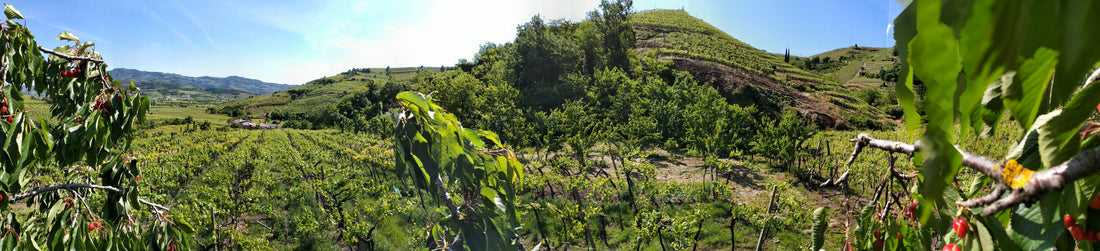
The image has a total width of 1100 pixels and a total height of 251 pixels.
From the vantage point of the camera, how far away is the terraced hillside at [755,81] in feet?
94.5

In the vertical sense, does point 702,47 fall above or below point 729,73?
above

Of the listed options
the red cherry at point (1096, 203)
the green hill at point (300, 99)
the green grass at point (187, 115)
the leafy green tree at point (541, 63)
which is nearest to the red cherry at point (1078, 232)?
the red cherry at point (1096, 203)

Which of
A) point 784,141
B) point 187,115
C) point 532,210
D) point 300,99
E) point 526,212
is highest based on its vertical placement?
point 784,141

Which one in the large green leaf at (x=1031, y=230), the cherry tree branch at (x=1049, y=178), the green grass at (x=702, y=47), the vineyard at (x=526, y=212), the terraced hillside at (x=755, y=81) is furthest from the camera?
the green grass at (x=702, y=47)

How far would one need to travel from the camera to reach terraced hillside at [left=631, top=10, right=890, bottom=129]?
2881 centimetres

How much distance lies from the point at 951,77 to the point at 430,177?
1.40 metres

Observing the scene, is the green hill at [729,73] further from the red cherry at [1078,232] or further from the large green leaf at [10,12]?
the red cherry at [1078,232]

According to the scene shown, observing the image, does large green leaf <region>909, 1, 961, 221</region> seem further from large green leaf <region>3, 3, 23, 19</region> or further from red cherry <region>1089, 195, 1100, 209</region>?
large green leaf <region>3, 3, 23, 19</region>

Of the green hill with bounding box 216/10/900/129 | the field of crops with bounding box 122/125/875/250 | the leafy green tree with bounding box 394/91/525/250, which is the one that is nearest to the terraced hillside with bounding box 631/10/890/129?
the green hill with bounding box 216/10/900/129

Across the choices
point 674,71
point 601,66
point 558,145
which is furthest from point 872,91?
point 558,145

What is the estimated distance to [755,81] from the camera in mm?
32875

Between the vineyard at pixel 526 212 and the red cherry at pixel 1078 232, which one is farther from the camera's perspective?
the vineyard at pixel 526 212

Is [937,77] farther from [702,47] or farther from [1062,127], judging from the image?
[702,47]

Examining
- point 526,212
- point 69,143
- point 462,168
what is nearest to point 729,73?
point 526,212
